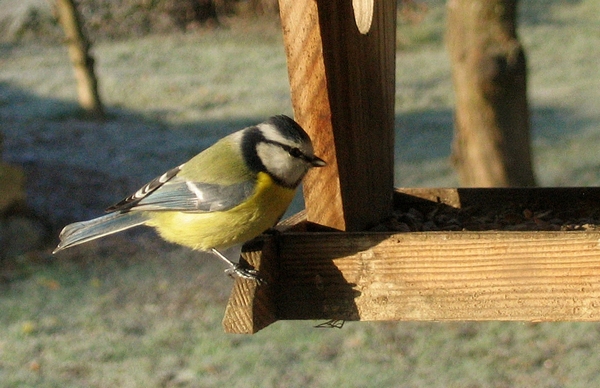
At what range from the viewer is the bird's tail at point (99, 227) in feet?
11.0

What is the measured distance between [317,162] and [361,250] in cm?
37

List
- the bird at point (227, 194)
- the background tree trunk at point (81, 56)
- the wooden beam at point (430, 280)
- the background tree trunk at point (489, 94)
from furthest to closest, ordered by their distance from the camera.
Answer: the background tree trunk at point (81, 56)
the background tree trunk at point (489, 94)
the bird at point (227, 194)
the wooden beam at point (430, 280)

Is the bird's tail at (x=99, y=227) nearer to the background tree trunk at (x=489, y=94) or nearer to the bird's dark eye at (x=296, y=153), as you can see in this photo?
the bird's dark eye at (x=296, y=153)

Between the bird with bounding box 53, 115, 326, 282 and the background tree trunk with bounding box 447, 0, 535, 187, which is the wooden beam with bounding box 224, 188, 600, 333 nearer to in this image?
the bird with bounding box 53, 115, 326, 282

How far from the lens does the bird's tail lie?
337 cm

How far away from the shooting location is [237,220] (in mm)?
3066

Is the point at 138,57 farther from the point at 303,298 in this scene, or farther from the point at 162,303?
the point at 303,298

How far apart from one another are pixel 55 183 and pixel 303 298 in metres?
6.80

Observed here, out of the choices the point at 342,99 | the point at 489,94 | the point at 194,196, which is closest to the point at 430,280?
the point at 342,99

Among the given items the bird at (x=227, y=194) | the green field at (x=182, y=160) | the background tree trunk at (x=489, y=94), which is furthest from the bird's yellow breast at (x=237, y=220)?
the background tree trunk at (x=489, y=94)

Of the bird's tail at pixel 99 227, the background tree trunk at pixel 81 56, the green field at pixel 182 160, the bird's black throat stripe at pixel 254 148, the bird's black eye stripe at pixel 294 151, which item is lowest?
the green field at pixel 182 160

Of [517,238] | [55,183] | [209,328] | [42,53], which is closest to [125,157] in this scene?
[55,183]

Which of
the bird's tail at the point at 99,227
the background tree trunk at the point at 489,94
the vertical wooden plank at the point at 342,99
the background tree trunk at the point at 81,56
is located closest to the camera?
the vertical wooden plank at the point at 342,99

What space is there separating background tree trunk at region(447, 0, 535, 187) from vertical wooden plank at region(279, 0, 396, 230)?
9.51 ft
